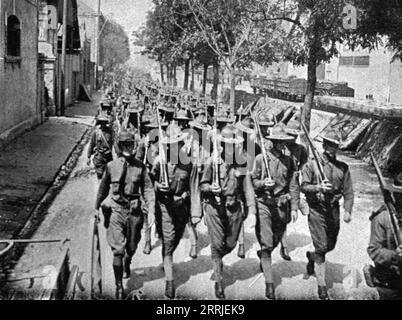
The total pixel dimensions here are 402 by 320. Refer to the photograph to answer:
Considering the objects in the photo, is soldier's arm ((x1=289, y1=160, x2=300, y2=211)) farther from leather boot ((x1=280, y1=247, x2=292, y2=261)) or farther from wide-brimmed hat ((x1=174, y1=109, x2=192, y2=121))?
wide-brimmed hat ((x1=174, y1=109, x2=192, y2=121))

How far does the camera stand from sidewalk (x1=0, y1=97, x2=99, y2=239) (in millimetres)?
8961

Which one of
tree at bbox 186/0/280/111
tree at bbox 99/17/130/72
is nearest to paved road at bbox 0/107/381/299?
tree at bbox 186/0/280/111

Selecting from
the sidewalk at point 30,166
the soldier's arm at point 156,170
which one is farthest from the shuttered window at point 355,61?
the soldier's arm at point 156,170

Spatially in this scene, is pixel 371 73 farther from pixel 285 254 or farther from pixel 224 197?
pixel 224 197

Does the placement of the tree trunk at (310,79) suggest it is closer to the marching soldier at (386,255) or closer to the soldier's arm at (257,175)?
the soldier's arm at (257,175)

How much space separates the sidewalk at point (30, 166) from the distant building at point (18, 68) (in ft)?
1.88

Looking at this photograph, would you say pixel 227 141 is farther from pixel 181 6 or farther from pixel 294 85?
pixel 294 85

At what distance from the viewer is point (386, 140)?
14.6m

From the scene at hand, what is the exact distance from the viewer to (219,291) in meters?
5.87

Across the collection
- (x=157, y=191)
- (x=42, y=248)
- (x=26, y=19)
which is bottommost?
(x=42, y=248)

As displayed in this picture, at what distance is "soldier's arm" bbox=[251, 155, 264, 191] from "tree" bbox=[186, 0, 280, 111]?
12.2 m
